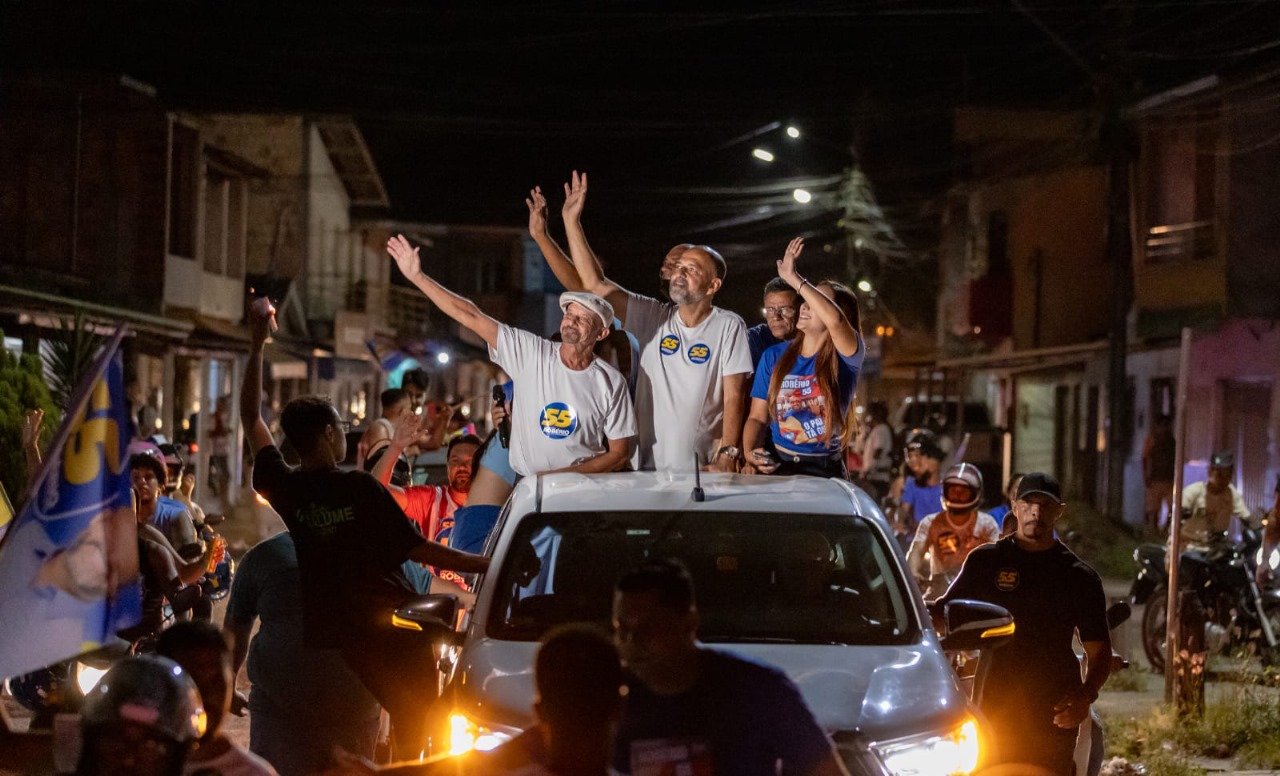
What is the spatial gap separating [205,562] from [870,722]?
3838 millimetres

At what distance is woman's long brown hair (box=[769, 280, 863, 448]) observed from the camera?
757cm

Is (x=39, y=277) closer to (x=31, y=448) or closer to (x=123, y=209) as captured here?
(x=123, y=209)

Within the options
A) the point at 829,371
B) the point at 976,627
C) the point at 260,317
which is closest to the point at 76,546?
the point at 260,317

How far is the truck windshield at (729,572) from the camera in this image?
221 inches

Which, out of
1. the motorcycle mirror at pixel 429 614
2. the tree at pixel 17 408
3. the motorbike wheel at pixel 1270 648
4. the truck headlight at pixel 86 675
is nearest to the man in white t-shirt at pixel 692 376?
the motorcycle mirror at pixel 429 614

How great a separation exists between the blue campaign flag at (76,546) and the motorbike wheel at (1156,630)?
9.74 metres

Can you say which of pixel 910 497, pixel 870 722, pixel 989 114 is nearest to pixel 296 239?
pixel 989 114

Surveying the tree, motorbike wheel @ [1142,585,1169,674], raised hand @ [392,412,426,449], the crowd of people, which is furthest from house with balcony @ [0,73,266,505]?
raised hand @ [392,412,426,449]

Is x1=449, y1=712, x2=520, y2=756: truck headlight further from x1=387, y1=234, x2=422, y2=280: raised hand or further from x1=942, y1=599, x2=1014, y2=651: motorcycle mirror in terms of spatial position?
x1=387, y1=234, x2=422, y2=280: raised hand

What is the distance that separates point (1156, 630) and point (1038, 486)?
6.48 meters

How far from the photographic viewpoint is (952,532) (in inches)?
358

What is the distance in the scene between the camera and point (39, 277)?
2477 cm

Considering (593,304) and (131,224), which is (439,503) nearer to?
(593,304)

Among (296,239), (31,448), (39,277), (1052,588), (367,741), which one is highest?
(296,239)
